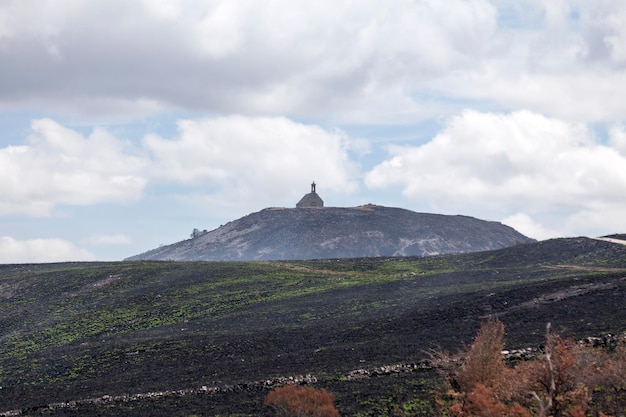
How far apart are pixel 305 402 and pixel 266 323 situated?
38.3 meters

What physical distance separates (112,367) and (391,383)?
26.6 meters

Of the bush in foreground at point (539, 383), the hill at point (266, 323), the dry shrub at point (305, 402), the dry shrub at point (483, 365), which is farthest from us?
the hill at point (266, 323)

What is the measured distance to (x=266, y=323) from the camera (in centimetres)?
7275

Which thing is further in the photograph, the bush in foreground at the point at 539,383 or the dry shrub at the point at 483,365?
the dry shrub at the point at 483,365

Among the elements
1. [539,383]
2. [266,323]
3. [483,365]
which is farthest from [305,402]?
Answer: [266,323]

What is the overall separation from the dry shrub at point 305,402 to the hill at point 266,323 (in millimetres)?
5189

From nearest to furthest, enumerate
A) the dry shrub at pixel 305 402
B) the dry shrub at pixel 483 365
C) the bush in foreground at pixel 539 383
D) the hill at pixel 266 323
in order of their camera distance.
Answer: the bush in foreground at pixel 539 383, the dry shrub at pixel 483 365, the dry shrub at pixel 305 402, the hill at pixel 266 323

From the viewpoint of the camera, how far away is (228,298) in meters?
90.5

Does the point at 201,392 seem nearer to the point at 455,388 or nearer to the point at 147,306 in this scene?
the point at 455,388

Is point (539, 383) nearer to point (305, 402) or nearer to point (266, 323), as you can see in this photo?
point (305, 402)

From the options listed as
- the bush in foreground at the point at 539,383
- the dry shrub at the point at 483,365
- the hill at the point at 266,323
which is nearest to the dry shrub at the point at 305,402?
the hill at the point at 266,323

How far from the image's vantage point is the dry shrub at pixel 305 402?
3409 centimetres

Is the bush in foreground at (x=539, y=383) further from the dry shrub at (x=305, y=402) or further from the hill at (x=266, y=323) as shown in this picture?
the hill at (x=266, y=323)

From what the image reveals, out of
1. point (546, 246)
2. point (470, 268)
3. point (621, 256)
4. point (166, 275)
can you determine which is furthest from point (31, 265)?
point (621, 256)
